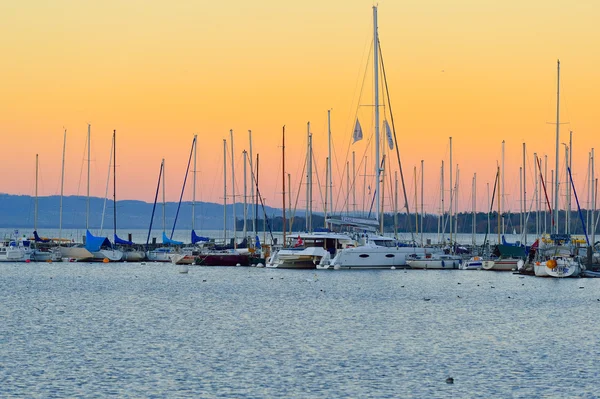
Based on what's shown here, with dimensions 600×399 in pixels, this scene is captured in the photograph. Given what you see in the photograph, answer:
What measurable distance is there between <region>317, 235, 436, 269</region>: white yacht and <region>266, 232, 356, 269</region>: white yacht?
1078mm

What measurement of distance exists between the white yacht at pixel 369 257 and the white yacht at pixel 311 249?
42.4 inches

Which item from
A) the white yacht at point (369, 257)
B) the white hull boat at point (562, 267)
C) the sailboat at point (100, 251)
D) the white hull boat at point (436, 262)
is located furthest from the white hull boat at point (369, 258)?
the sailboat at point (100, 251)

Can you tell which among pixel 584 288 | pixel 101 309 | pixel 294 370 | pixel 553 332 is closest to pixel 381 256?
pixel 584 288

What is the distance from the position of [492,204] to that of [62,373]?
81990mm

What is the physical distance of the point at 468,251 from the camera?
10650 centimetres

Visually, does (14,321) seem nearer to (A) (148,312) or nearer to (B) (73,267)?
(A) (148,312)

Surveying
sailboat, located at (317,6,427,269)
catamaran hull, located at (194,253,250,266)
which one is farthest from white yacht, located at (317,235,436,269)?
catamaran hull, located at (194,253,250,266)

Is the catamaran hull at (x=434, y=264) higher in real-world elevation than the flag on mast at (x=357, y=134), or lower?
lower

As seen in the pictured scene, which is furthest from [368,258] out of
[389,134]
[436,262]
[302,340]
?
[302,340]

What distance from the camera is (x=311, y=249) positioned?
272ft

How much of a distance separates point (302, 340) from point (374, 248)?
142ft

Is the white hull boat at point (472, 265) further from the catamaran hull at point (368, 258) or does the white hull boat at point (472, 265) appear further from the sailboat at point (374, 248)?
the catamaran hull at point (368, 258)

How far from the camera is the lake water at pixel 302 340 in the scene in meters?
28.5

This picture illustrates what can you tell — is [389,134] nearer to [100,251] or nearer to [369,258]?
[369,258]
